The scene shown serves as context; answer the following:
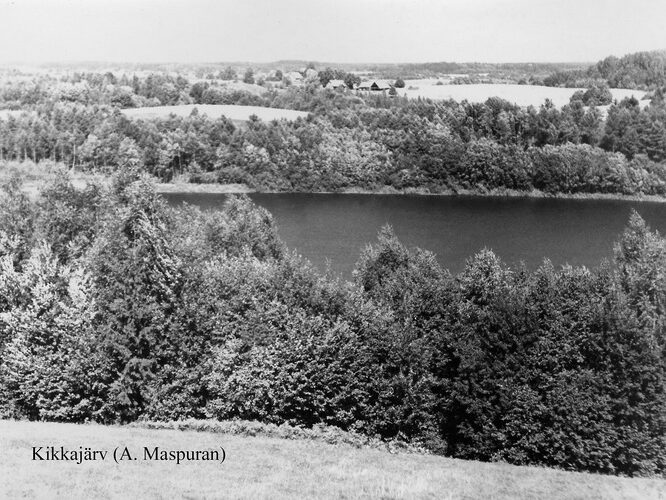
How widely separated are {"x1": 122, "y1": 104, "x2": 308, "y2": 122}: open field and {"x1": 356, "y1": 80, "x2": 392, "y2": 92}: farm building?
782 inches

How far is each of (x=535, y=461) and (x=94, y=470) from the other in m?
16.9

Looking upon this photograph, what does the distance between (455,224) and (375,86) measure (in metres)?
73.7

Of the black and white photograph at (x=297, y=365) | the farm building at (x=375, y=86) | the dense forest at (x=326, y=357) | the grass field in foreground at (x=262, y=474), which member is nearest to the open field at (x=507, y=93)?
the farm building at (x=375, y=86)

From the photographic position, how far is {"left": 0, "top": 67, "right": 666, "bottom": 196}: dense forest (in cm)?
10562

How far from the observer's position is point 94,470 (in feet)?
57.8

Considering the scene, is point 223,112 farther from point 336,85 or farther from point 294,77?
point 294,77

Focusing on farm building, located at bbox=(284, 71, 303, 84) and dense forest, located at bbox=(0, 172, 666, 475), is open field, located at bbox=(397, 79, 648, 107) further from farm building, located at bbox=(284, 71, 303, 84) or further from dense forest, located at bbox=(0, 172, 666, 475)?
dense forest, located at bbox=(0, 172, 666, 475)

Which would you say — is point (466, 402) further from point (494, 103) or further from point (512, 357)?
point (494, 103)

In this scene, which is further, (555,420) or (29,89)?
(29,89)

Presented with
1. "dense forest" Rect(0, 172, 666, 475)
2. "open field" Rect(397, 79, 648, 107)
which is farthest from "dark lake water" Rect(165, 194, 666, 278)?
"open field" Rect(397, 79, 648, 107)

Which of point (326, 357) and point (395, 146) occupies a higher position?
point (395, 146)

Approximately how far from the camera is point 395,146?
115625 millimetres

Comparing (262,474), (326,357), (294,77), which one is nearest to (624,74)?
(294,77)

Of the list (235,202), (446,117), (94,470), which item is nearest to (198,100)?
(446,117)
